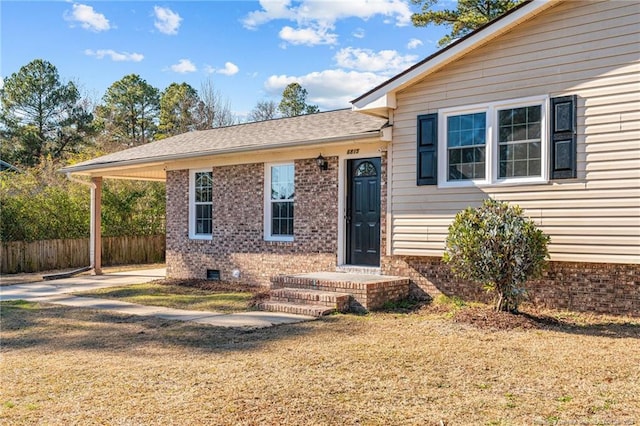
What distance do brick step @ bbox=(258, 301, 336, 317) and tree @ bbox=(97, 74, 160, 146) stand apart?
1261 inches

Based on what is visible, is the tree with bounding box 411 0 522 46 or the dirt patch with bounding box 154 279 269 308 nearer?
the dirt patch with bounding box 154 279 269 308

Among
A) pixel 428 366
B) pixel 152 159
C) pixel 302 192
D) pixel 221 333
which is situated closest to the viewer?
pixel 428 366

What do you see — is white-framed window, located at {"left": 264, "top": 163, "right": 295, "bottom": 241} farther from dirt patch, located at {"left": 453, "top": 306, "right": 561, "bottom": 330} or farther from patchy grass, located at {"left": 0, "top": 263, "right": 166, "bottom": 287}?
patchy grass, located at {"left": 0, "top": 263, "right": 166, "bottom": 287}

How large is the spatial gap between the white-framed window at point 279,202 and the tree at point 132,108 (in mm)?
28771

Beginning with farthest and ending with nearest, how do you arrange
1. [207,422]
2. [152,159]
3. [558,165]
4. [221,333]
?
[152,159] → [558,165] → [221,333] → [207,422]

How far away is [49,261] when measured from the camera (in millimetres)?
16922

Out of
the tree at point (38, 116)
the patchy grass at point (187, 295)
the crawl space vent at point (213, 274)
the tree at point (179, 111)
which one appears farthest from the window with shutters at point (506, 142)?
the tree at point (38, 116)

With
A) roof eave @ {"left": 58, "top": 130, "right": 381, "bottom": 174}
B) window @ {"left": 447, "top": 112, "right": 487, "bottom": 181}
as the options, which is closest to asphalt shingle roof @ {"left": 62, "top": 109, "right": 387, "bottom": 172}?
roof eave @ {"left": 58, "top": 130, "right": 381, "bottom": 174}

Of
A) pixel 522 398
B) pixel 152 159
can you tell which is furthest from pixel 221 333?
pixel 152 159

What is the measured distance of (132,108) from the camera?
38.9 metres

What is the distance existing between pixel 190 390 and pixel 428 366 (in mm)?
2261

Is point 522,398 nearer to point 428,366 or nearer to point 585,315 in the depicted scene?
point 428,366

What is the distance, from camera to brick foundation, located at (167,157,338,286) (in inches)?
429

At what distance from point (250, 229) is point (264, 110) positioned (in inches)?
1215
